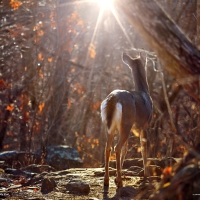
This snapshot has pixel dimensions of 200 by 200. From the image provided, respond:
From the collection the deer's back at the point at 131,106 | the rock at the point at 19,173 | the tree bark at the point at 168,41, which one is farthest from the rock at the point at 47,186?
the tree bark at the point at 168,41

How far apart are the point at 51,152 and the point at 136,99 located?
4703mm

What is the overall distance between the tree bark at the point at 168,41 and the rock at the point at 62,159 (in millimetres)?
7186

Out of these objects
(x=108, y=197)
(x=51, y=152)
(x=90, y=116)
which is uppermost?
(x=90, y=116)

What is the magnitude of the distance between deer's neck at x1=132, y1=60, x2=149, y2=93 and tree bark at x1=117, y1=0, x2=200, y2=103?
402cm

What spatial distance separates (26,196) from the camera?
19.5 feet

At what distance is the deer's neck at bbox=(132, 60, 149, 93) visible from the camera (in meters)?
8.09

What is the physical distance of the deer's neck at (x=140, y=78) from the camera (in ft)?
26.5

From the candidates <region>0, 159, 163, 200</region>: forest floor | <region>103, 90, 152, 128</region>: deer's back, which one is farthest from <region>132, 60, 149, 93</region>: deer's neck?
<region>0, 159, 163, 200</region>: forest floor

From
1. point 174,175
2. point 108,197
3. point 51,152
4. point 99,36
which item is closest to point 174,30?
point 174,175

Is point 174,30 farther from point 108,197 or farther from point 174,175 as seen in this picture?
point 108,197

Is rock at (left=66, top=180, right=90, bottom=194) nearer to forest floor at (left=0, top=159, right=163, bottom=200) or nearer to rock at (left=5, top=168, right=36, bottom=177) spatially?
forest floor at (left=0, top=159, right=163, bottom=200)

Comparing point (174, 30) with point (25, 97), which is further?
point (25, 97)

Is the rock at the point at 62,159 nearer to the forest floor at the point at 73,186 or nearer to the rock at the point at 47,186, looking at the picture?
the forest floor at the point at 73,186

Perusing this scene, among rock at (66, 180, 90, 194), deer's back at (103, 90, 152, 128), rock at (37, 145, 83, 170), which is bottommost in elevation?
rock at (66, 180, 90, 194)
